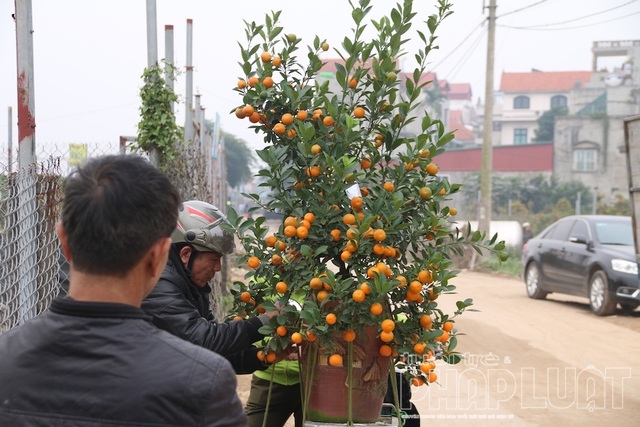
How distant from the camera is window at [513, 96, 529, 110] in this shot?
4104 inches

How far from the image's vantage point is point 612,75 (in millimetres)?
81625

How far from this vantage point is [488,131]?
2648cm

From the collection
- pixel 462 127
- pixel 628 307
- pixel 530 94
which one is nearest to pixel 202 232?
pixel 628 307

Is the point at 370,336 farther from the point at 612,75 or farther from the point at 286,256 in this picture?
the point at 612,75

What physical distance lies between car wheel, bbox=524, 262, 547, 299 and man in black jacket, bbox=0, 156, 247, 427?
49.4 ft

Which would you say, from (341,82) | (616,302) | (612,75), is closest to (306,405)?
(341,82)

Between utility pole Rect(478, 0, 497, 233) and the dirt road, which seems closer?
the dirt road

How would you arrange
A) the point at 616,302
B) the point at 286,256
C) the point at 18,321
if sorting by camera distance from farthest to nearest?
the point at 616,302, the point at 18,321, the point at 286,256

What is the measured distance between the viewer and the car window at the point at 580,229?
48.6ft

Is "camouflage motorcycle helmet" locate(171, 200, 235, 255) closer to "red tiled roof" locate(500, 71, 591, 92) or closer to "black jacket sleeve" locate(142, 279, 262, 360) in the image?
"black jacket sleeve" locate(142, 279, 262, 360)

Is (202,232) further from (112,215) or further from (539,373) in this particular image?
(539,373)

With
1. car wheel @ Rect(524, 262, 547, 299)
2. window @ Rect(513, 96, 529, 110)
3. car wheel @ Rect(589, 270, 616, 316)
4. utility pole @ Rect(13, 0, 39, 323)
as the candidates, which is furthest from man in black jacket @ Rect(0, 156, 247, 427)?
window @ Rect(513, 96, 529, 110)

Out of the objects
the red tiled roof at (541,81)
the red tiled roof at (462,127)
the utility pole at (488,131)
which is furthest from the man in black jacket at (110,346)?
the red tiled roof at (541,81)

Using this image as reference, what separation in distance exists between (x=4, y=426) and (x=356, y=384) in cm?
187
